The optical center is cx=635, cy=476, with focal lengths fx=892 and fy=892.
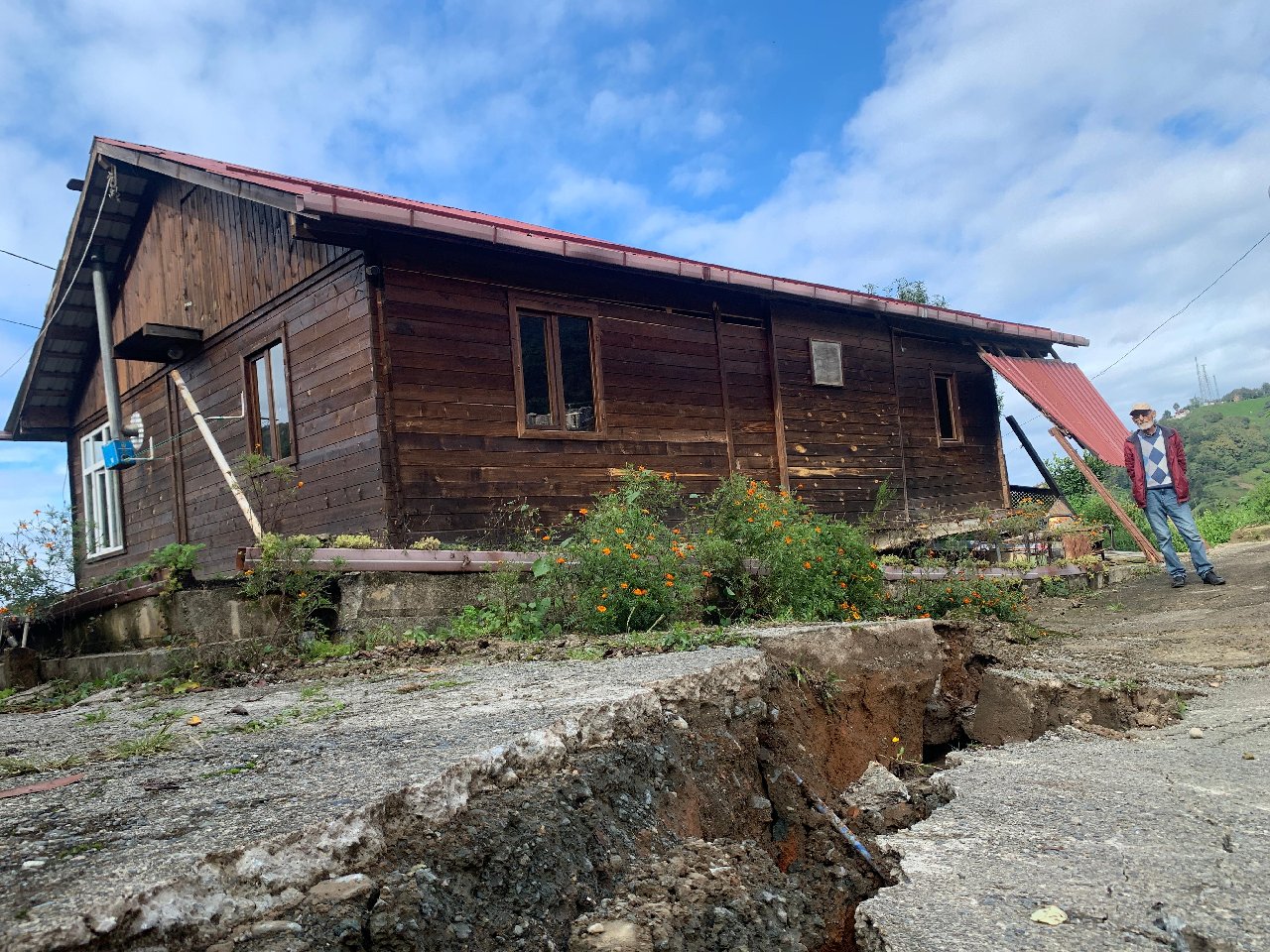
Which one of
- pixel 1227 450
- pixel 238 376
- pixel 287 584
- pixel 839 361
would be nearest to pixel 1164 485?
pixel 839 361

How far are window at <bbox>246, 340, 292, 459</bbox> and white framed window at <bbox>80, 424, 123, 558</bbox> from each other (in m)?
4.55

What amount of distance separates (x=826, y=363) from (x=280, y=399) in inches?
243

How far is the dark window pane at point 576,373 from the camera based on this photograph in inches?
340

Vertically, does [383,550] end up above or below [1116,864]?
above

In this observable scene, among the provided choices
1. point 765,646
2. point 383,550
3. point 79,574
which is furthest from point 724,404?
point 79,574

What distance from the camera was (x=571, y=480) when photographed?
26.9 ft

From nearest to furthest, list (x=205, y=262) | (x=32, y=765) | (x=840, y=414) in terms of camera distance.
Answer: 1. (x=32, y=765)
2. (x=205, y=262)
3. (x=840, y=414)

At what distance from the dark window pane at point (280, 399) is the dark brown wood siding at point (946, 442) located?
Result: 7493mm

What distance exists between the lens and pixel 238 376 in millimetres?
9391

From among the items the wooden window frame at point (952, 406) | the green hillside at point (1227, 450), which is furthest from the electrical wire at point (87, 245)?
the green hillside at point (1227, 450)

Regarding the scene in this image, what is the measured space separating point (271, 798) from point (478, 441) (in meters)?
5.90

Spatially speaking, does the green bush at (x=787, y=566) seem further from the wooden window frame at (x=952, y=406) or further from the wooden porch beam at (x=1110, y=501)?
the wooden window frame at (x=952, y=406)

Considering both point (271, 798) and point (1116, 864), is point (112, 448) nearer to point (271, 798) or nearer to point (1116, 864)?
point (271, 798)

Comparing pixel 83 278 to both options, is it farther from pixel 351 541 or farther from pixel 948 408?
pixel 948 408
